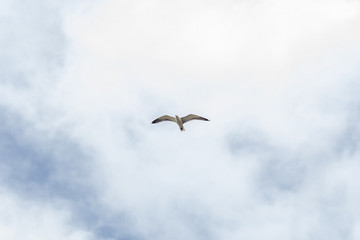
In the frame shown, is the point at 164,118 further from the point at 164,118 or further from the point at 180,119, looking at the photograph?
the point at 180,119

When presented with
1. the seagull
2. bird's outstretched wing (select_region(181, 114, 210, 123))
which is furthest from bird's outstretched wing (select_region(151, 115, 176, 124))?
bird's outstretched wing (select_region(181, 114, 210, 123))

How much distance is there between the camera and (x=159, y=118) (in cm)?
11194

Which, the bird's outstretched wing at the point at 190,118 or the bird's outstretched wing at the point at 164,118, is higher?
the bird's outstretched wing at the point at 190,118

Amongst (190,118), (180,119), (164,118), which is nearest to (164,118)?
(164,118)

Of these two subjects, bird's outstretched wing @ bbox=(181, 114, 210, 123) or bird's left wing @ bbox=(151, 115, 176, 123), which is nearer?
bird's left wing @ bbox=(151, 115, 176, 123)

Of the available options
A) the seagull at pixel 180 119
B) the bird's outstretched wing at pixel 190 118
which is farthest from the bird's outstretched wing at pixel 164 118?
the bird's outstretched wing at pixel 190 118

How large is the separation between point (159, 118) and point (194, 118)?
11.1m

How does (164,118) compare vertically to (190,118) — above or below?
below

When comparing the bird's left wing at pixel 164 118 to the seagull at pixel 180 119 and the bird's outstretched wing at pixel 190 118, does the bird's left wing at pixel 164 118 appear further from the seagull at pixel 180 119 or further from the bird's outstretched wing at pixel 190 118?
the bird's outstretched wing at pixel 190 118

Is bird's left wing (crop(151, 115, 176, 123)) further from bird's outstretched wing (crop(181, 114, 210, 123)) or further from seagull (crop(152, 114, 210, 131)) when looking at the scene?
bird's outstretched wing (crop(181, 114, 210, 123))

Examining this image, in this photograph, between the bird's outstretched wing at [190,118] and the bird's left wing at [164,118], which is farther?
the bird's outstretched wing at [190,118]

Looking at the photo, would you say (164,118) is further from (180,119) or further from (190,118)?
(190,118)

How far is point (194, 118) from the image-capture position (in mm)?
114375

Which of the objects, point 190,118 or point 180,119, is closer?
point 180,119
